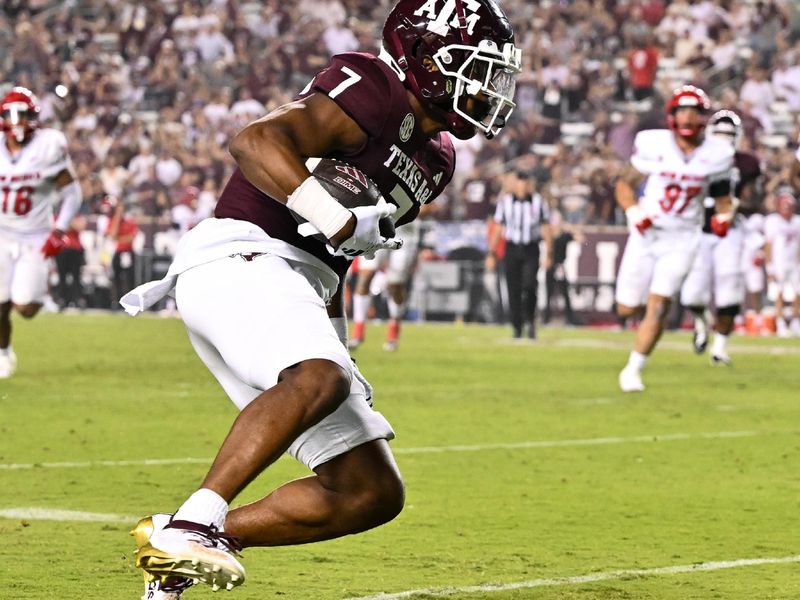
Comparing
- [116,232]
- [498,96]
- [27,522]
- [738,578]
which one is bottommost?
[116,232]

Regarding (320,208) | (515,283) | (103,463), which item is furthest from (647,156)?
(320,208)

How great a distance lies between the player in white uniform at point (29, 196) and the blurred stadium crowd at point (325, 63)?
10.9 m

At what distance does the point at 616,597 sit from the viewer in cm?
502

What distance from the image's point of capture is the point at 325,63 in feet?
91.7

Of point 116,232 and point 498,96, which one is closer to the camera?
point 498,96

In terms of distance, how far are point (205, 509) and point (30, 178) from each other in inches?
388

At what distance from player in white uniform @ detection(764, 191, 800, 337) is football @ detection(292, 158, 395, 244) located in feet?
61.5

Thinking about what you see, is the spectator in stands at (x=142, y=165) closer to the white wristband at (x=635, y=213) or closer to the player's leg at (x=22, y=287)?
the player's leg at (x=22, y=287)

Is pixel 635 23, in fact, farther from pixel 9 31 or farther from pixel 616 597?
pixel 616 597

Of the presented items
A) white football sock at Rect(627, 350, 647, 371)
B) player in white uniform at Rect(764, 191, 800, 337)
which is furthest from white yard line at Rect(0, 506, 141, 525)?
player in white uniform at Rect(764, 191, 800, 337)

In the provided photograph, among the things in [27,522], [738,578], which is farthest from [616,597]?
[27,522]

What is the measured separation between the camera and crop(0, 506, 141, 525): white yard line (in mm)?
6508

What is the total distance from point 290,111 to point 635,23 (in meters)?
23.0

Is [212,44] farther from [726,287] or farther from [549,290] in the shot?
[726,287]
